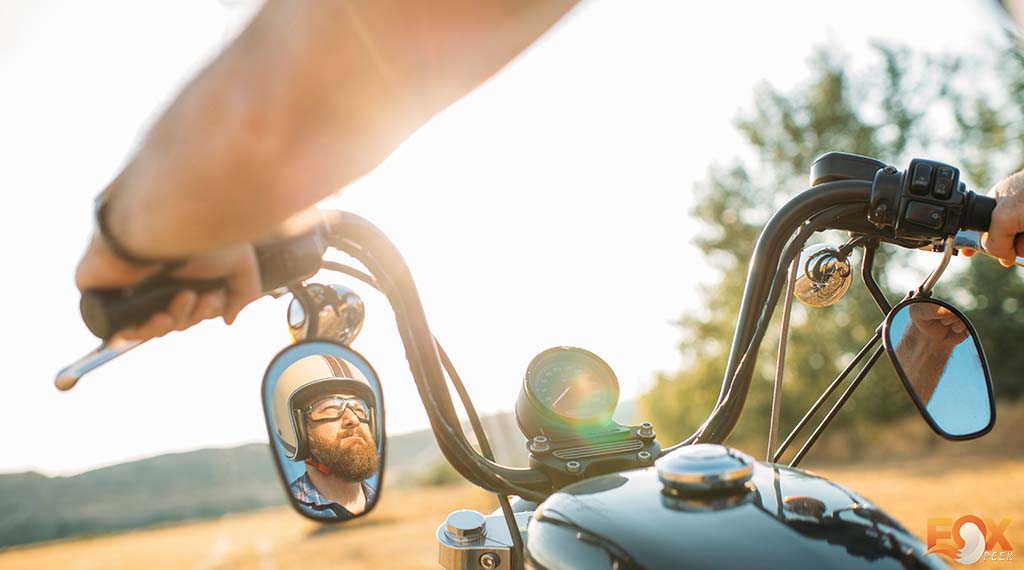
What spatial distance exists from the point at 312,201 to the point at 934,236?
1.14 meters

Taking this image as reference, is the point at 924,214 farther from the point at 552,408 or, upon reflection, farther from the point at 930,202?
the point at 552,408

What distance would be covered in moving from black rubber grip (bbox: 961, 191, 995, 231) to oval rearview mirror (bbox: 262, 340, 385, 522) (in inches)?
41.4

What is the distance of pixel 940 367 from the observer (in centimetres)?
134

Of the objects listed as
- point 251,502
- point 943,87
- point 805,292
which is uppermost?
point 943,87

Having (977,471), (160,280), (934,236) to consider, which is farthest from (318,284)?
(977,471)

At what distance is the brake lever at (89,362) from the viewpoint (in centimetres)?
74

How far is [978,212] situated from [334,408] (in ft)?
3.68

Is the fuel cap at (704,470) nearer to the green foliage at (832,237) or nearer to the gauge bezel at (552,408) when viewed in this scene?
the gauge bezel at (552,408)

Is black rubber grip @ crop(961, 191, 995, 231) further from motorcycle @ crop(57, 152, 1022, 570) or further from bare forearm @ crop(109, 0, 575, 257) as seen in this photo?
bare forearm @ crop(109, 0, 575, 257)

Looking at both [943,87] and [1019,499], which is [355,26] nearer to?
[1019,499]

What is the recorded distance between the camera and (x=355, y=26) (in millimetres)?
521

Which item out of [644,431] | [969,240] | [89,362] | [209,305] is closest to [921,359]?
[969,240]

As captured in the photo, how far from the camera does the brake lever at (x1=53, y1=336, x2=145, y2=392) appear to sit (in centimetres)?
74

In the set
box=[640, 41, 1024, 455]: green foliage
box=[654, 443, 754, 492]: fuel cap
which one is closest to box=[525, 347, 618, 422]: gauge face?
box=[654, 443, 754, 492]: fuel cap
